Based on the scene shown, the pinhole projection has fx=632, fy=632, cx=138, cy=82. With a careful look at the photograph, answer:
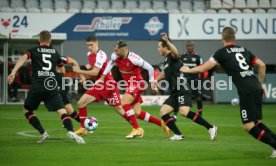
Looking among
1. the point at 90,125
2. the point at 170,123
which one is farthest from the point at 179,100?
the point at 90,125

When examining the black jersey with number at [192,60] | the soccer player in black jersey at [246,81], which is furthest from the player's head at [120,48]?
the black jersey with number at [192,60]

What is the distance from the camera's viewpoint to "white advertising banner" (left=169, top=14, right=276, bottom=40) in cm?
3231

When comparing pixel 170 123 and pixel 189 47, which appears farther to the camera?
pixel 189 47

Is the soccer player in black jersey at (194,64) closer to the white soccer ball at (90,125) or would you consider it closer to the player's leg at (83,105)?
the player's leg at (83,105)

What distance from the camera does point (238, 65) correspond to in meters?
11.5

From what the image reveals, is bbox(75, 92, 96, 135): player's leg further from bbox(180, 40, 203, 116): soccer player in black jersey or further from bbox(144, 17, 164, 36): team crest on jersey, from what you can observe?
bbox(144, 17, 164, 36): team crest on jersey

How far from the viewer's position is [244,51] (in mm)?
11664

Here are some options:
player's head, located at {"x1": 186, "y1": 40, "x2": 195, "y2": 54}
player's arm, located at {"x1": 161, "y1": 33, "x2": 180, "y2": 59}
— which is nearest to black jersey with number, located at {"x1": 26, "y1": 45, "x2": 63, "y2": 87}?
player's arm, located at {"x1": 161, "y1": 33, "x2": 180, "y2": 59}

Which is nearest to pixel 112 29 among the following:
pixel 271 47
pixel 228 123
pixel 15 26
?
pixel 15 26

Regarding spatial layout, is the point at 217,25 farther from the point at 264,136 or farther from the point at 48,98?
the point at 264,136

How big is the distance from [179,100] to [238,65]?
3594 millimetres

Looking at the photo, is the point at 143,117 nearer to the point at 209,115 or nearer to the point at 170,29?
the point at 209,115

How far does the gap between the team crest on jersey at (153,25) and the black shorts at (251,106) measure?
21.2 metres

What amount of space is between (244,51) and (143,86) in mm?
4484
